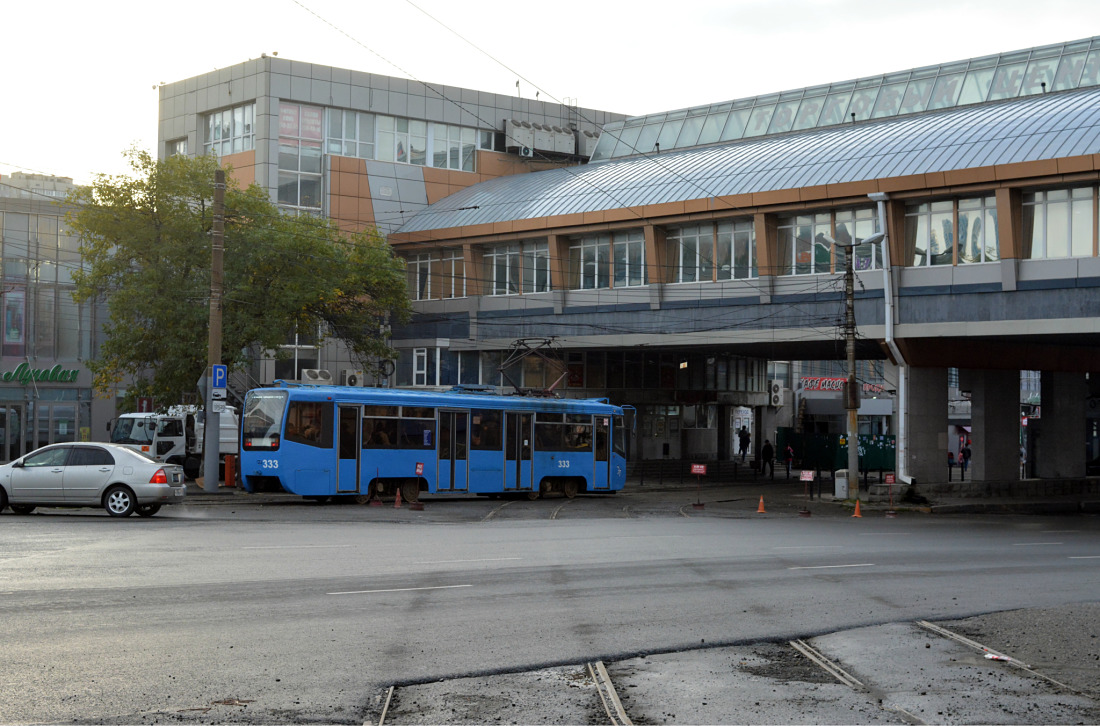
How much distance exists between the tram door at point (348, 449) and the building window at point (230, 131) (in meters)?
30.8

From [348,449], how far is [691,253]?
62.3 ft

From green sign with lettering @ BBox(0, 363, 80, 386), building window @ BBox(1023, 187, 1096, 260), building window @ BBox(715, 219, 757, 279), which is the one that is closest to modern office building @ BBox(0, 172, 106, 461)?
green sign with lettering @ BBox(0, 363, 80, 386)

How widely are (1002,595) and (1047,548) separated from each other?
8.00 m

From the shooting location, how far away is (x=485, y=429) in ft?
102

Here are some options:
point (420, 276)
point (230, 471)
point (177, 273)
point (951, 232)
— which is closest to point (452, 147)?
point (420, 276)

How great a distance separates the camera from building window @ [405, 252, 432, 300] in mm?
52906

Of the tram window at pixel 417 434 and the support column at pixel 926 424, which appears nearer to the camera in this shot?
the tram window at pixel 417 434

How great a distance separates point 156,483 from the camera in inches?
876

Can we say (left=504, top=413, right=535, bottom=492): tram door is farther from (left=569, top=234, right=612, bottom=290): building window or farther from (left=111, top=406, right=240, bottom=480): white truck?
(left=569, top=234, right=612, bottom=290): building window

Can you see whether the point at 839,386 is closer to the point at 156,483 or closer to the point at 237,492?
the point at 237,492

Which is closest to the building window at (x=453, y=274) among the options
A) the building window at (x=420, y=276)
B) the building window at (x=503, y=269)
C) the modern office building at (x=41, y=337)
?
the building window at (x=420, y=276)

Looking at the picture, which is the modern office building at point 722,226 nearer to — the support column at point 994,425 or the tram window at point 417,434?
the support column at point 994,425

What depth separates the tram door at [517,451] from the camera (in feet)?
104

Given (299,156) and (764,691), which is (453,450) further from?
(299,156)
